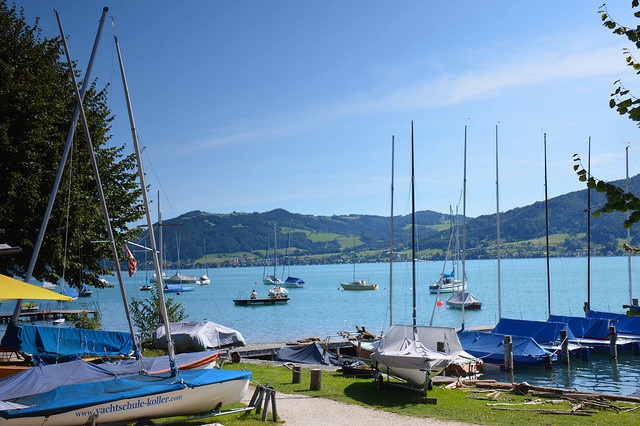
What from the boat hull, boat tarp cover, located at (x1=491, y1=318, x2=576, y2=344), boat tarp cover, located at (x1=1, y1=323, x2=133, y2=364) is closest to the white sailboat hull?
boat tarp cover, located at (x1=1, y1=323, x2=133, y2=364)

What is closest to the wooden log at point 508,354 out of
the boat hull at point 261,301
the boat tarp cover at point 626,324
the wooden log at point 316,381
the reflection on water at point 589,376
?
the reflection on water at point 589,376

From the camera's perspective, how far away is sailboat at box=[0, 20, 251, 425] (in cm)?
1227

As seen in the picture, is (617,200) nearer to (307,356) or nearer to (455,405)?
(455,405)

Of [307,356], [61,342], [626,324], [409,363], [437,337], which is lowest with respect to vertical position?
[307,356]

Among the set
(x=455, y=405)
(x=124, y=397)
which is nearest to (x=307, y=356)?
(x=455, y=405)

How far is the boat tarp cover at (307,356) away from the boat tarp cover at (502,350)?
8.54 metres

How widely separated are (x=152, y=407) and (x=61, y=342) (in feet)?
34.9

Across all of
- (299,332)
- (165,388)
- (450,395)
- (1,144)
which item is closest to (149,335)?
(1,144)

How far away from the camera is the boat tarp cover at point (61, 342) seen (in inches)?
840

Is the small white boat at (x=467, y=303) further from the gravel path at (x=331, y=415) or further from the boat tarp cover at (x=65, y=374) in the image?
the boat tarp cover at (x=65, y=374)

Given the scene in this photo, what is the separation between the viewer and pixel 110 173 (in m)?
31.9

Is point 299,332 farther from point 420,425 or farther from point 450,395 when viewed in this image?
point 420,425

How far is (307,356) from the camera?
3036 centimetres

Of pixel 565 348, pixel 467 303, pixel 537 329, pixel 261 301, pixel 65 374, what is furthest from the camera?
pixel 261 301
